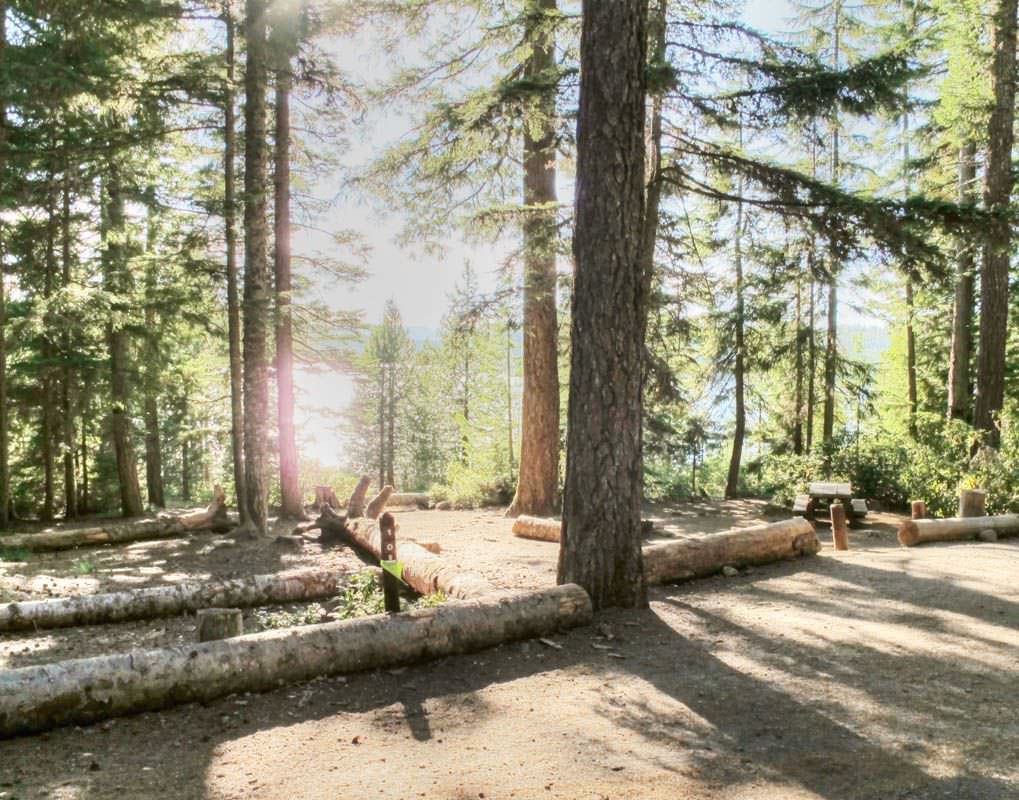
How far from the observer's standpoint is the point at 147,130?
39.8 feet

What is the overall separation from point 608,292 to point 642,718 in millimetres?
3518

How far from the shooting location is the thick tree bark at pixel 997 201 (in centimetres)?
1362

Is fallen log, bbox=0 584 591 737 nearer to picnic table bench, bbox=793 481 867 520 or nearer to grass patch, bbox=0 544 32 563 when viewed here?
grass patch, bbox=0 544 32 563

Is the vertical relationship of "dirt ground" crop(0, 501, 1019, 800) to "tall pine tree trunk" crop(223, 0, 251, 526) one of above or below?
below

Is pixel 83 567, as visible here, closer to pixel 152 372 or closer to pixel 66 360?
pixel 66 360

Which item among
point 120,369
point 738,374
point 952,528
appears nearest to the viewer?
point 952,528

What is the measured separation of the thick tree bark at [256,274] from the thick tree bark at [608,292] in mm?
7355

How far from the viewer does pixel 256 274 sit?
11.9 metres

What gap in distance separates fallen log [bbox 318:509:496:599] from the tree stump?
7.75 ft

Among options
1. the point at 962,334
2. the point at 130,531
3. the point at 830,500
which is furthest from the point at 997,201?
the point at 130,531

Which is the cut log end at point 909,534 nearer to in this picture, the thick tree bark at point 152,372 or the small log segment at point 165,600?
the small log segment at point 165,600

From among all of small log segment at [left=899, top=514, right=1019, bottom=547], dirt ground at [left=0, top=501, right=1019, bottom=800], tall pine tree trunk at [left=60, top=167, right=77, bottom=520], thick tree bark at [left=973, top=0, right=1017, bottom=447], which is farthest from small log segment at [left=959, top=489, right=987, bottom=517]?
tall pine tree trunk at [left=60, top=167, right=77, bottom=520]

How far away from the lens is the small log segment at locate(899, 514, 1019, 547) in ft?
33.3

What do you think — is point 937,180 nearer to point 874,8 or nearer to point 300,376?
point 874,8
